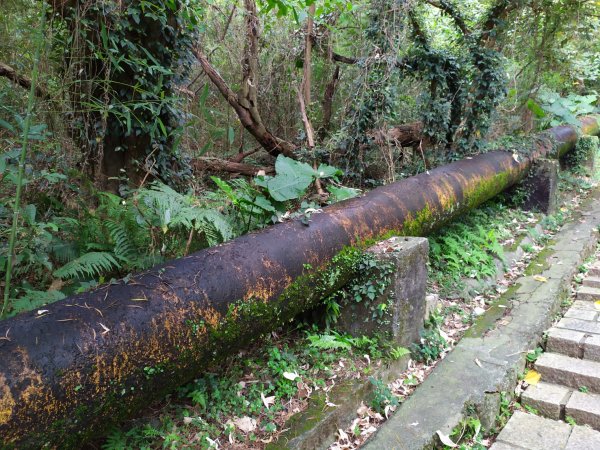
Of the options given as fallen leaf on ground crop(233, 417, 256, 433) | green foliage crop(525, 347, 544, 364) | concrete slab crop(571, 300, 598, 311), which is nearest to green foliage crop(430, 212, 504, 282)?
concrete slab crop(571, 300, 598, 311)

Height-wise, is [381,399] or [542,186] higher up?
[542,186]

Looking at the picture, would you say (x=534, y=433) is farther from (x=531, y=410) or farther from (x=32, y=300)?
(x=32, y=300)

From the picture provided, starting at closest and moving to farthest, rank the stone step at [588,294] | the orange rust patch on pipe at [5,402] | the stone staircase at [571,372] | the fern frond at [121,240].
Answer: the orange rust patch on pipe at [5,402] → the fern frond at [121,240] → the stone staircase at [571,372] → the stone step at [588,294]

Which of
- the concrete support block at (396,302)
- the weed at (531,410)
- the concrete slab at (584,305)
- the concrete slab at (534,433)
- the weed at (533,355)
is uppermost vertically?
the concrete support block at (396,302)

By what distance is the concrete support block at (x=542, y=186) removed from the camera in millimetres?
6250

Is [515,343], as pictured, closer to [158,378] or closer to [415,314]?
[415,314]

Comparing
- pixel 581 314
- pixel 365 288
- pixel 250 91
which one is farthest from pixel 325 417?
pixel 250 91

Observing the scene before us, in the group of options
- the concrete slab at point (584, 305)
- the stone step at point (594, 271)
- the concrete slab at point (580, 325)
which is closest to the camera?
the concrete slab at point (580, 325)

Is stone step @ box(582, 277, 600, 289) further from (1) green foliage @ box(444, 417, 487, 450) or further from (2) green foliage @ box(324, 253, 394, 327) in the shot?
(2) green foliage @ box(324, 253, 394, 327)

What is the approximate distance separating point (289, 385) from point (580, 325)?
2.69 m

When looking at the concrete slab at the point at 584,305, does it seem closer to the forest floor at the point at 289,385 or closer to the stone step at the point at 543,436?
the forest floor at the point at 289,385

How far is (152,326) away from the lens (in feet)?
5.55

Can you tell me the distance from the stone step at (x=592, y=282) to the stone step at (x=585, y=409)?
189 cm

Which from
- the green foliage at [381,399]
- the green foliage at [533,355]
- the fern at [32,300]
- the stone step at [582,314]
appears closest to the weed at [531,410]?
the green foliage at [533,355]
